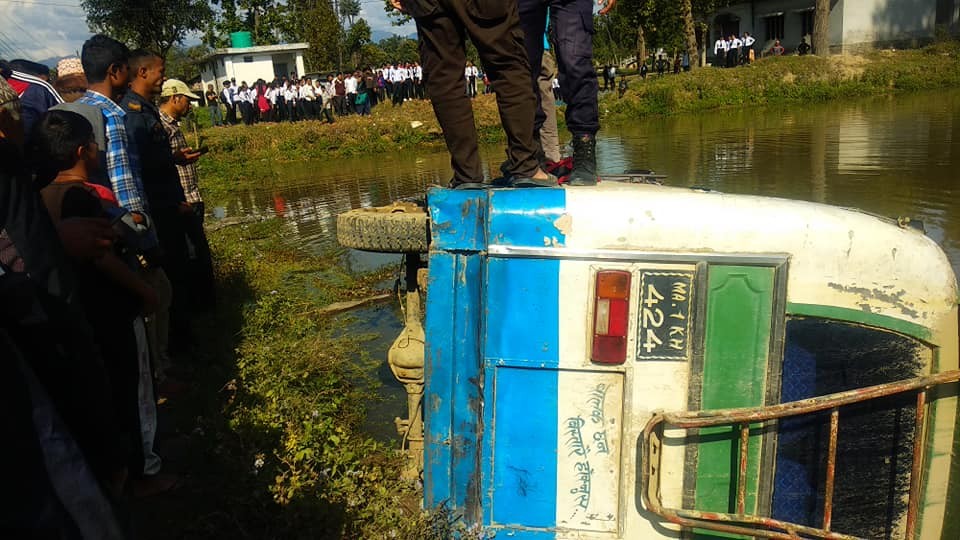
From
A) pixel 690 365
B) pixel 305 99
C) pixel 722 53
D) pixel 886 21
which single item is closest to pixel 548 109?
pixel 690 365

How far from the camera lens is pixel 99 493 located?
171 cm

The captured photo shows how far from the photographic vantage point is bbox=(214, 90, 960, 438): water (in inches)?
288

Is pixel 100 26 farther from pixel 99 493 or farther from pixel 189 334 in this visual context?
pixel 99 493

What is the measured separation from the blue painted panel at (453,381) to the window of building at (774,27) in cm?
4221

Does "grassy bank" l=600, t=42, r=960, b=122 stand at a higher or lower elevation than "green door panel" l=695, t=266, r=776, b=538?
higher

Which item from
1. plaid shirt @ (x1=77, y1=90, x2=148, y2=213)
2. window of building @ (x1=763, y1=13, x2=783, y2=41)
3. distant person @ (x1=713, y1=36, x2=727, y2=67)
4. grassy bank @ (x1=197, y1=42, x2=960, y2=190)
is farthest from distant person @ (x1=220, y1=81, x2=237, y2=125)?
window of building @ (x1=763, y1=13, x2=783, y2=41)

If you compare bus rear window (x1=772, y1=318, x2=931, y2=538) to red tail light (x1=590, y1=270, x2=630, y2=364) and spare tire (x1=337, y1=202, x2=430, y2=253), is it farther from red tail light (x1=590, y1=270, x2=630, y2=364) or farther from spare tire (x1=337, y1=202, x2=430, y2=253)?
spare tire (x1=337, y1=202, x2=430, y2=253)

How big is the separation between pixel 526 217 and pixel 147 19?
41.9 metres

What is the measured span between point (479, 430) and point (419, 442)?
3.22ft

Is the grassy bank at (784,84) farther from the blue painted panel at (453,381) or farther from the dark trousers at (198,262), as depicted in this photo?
the blue painted panel at (453,381)

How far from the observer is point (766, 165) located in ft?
33.2

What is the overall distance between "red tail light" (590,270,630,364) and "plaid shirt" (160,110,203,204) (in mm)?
Result: 3858

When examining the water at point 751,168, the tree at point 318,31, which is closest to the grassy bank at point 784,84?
the water at point 751,168

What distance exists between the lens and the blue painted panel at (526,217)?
2.20m
